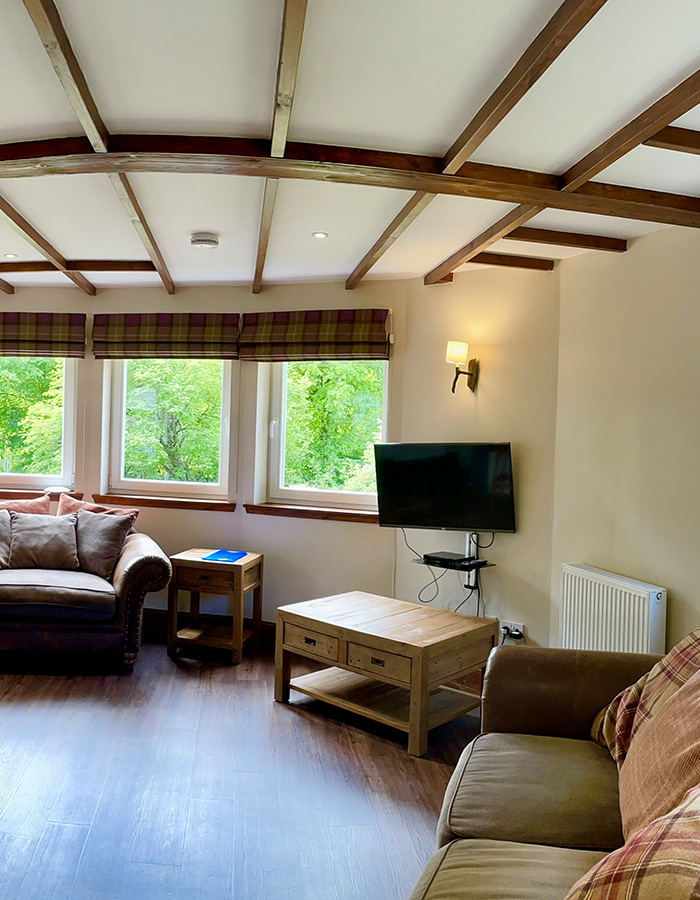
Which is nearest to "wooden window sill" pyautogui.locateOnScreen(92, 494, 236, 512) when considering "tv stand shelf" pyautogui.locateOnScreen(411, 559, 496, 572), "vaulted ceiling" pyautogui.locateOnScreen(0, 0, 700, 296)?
"tv stand shelf" pyautogui.locateOnScreen(411, 559, 496, 572)

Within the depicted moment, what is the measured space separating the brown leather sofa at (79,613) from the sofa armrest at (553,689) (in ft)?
7.80

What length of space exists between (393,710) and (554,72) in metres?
2.65

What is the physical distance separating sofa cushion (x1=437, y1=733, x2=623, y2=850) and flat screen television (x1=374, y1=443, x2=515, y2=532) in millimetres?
1842

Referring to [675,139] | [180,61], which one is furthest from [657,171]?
[180,61]

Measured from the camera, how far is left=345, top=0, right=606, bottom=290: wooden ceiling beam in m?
1.69

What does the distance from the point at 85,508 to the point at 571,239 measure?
3292mm

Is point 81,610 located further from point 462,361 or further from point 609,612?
point 609,612

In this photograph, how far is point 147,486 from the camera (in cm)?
515

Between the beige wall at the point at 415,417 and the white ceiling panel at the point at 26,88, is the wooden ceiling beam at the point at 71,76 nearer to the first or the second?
the white ceiling panel at the point at 26,88

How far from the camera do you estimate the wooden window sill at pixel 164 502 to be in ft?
16.0

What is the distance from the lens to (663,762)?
164 cm

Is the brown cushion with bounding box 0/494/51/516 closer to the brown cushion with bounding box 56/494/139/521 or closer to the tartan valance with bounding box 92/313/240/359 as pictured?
the brown cushion with bounding box 56/494/139/521

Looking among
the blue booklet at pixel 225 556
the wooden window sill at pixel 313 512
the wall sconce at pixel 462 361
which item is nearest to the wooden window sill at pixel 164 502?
the wooden window sill at pixel 313 512

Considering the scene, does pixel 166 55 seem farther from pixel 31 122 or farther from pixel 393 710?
pixel 393 710
